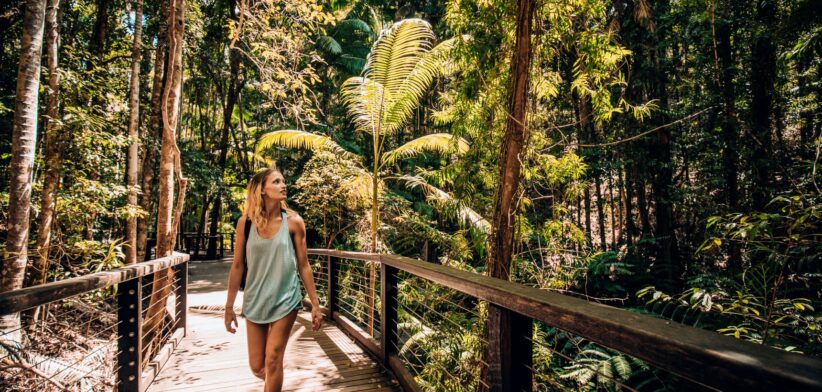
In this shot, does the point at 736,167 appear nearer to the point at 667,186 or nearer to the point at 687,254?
the point at 667,186

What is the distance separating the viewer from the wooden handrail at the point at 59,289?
1657 millimetres

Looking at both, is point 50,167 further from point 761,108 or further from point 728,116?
point 761,108

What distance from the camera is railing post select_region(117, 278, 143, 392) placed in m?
2.81

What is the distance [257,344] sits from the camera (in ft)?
8.28

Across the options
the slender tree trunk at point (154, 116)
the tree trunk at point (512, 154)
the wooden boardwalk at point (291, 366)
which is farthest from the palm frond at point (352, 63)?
the tree trunk at point (512, 154)

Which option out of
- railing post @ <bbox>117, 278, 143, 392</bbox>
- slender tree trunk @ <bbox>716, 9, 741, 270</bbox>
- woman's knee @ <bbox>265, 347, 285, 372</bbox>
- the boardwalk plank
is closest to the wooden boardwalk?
the boardwalk plank

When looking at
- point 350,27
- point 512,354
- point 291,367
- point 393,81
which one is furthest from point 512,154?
point 350,27

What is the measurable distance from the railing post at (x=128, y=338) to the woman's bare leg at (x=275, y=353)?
123cm

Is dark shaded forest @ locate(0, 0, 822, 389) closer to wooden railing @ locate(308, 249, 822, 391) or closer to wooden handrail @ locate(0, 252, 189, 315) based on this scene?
wooden railing @ locate(308, 249, 822, 391)

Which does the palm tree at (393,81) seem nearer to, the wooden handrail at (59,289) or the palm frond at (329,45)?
the wooden handrail at (59,289)

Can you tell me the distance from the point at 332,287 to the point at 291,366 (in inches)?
74.8

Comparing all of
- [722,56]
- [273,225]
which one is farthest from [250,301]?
[722,56]

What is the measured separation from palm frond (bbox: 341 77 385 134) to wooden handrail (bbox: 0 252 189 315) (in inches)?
169

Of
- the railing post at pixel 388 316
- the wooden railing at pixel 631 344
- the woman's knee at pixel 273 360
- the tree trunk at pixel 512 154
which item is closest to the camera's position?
the wooden railing at pixel 631 344
